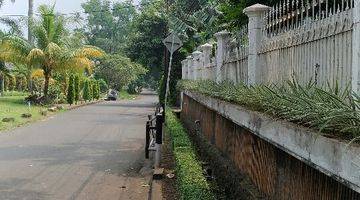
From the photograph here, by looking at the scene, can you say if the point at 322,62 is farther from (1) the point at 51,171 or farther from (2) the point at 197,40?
(2) the point at 197,40

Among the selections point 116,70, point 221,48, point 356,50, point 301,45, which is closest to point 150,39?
point 116,70

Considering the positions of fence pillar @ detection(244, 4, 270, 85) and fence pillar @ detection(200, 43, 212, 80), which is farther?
fence pillar @ detection(200, 43, 212, 80)

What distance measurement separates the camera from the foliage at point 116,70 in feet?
212

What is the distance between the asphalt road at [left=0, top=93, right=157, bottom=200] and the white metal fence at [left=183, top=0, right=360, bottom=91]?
9.40ft

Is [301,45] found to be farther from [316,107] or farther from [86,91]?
[86,91]

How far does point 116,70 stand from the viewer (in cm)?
6506

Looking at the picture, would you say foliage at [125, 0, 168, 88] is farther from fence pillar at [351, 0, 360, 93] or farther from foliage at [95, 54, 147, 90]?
fence pillar at [351, 0, 360, 93]

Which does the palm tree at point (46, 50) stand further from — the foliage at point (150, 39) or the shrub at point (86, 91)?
the shrub at point (86, 91)

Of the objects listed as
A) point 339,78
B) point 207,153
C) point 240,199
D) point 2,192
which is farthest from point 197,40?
point 339,78

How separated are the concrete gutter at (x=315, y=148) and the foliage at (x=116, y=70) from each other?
200ft

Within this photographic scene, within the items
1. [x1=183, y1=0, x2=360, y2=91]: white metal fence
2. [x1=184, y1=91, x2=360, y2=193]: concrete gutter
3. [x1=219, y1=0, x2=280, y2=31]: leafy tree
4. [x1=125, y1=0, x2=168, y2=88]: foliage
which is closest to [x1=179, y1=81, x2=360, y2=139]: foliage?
[x1=184, y1=91, x2=360, y2=193]: concrete gutter

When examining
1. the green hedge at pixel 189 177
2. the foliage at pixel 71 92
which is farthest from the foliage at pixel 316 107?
the foliage at pixel 71 92

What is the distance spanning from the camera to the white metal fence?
11.6 ft

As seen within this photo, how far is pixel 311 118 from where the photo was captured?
310 centimetres
